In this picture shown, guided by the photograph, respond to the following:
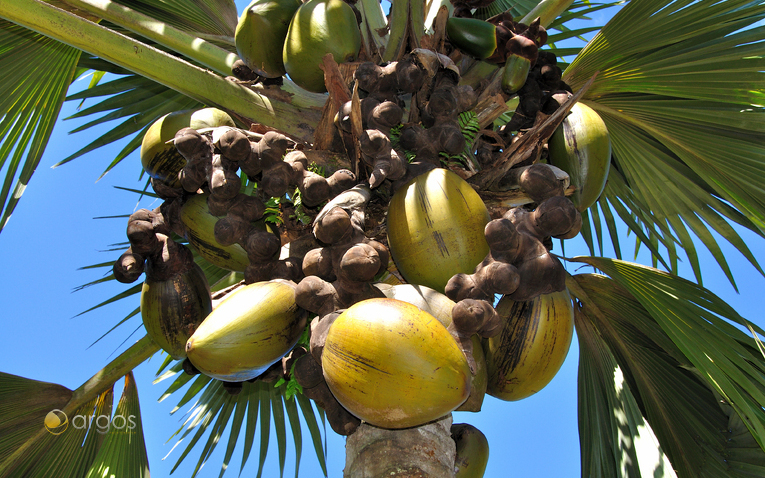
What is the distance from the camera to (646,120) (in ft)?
8.75

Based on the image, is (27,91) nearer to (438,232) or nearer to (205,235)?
(205,235)

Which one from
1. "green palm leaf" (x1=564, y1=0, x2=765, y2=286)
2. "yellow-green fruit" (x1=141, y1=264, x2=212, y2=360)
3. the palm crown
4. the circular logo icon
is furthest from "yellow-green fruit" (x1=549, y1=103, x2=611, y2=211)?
the circular logo icon

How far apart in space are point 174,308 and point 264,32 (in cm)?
113

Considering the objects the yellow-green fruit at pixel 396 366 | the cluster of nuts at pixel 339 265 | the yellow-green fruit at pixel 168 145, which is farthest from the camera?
the yellow-green fruit at pixel 168 145

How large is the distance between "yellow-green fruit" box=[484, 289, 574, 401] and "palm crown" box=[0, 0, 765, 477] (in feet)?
1.68

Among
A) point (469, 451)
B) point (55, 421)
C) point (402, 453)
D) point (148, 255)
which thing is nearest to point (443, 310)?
point (402, 453)

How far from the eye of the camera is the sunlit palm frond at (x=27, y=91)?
2.72 metres

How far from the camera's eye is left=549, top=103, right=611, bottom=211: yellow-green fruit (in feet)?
6.46

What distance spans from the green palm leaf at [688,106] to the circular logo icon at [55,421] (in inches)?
111

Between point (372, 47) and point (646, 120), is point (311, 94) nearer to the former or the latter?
point (372, 47)

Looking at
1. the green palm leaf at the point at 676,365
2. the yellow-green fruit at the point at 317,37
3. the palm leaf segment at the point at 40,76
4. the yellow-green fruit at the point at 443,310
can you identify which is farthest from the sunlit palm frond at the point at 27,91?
the green palm leaf at the point at 676,365

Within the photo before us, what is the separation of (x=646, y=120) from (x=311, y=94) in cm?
154

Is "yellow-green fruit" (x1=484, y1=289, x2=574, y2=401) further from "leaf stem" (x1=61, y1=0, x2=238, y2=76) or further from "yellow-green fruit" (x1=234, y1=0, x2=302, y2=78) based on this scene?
"leaf stem" (x1=61, y1=0, x2=238, y2=76)

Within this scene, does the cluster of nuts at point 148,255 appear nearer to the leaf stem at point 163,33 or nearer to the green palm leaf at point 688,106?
the leaf stem at point 163,33
